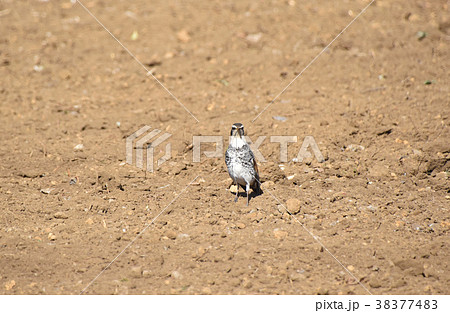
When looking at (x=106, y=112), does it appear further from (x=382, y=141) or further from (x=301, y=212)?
(x=382, y=141)

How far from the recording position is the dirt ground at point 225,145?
205 inches

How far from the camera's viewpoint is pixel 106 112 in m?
8.61

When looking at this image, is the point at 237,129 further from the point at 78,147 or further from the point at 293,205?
the point at 78,147

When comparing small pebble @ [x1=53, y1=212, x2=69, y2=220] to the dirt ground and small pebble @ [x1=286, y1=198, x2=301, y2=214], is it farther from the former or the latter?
small pebble @ [x1=286, y1=198, x2=301, y2=214]

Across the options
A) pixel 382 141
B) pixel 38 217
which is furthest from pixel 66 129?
pixel 382 141

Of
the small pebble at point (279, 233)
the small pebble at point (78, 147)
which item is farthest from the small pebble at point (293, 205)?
the small pebble at point (78, 147)
